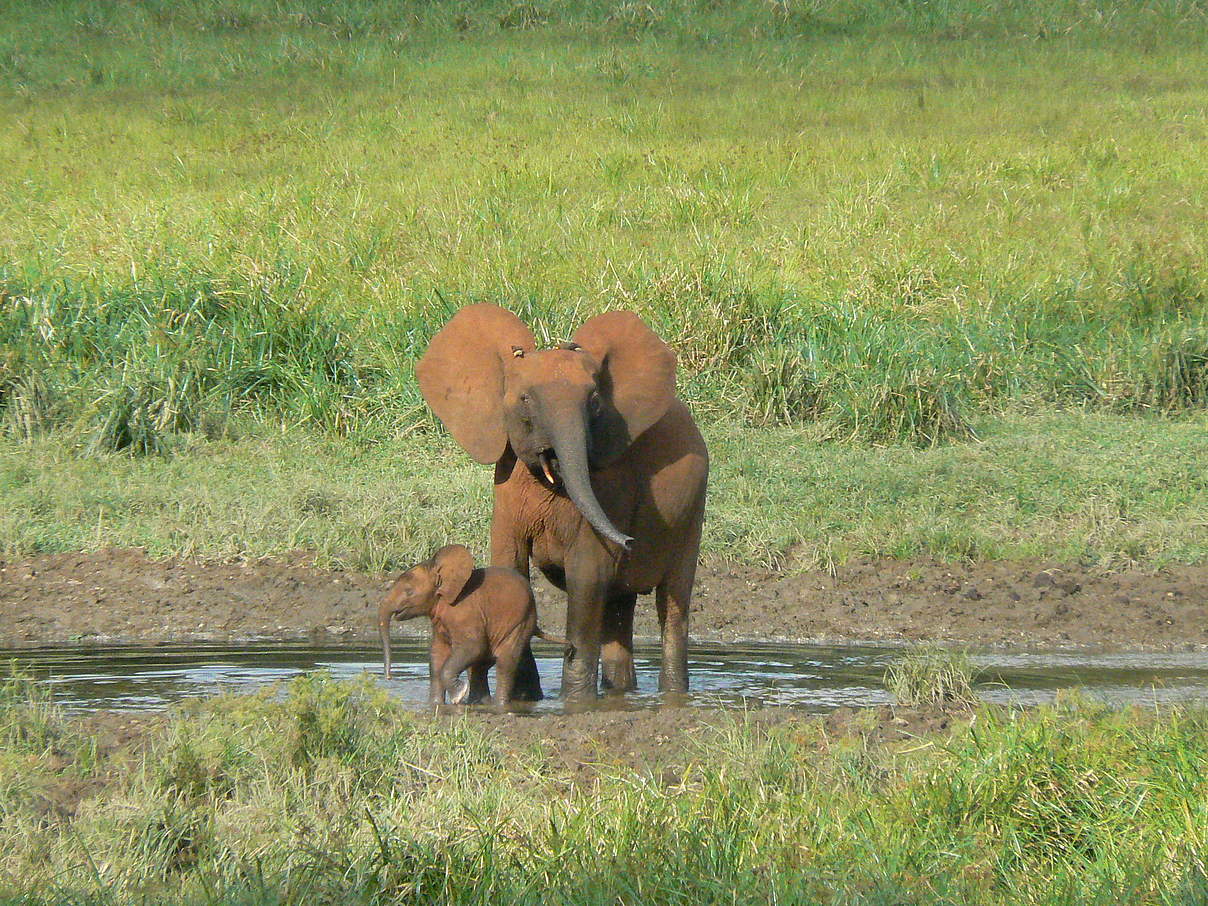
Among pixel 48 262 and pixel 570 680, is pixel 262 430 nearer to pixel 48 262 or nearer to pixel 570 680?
pixel 48 262

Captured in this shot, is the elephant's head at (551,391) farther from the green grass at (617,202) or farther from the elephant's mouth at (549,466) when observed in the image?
the green grass at (617,202)

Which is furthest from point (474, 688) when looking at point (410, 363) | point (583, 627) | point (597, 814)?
point (410, 363)

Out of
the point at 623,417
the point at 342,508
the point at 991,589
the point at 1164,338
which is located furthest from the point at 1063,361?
the point at 623,417

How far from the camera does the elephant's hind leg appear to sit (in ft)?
22.2

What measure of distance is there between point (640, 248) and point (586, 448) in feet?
33.2

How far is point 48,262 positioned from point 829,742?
11031mm

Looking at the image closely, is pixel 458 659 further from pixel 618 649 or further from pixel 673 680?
pixel 673 680

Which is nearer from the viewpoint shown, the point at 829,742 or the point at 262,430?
the point at 829,742

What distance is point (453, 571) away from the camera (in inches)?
244

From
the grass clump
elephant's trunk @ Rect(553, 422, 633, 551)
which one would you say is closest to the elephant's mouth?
elephant's trunk @ Rect(553, 422, 633, 551)

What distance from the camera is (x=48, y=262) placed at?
1417 centimetres

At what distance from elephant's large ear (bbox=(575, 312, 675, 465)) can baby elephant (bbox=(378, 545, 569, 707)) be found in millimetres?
648

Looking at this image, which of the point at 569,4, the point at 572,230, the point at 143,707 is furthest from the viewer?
the point at 569,4

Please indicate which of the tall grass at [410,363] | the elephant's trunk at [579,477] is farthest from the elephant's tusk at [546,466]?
the tall grass at [410,363]
